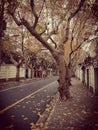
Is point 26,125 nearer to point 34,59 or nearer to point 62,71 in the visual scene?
point 62,71

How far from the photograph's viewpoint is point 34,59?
181 ft

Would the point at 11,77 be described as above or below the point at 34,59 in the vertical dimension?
below

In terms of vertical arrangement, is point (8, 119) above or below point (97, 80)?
below

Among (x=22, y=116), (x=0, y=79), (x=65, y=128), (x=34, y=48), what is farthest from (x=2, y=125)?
(x=34, y=48)

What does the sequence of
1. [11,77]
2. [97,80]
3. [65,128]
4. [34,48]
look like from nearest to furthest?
[65,128], [97,80], [11,77], [34,48]

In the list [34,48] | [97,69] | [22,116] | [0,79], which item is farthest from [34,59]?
[22,116]

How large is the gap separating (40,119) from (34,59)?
4668 centimetres

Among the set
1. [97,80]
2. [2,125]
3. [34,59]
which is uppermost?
[34,59]

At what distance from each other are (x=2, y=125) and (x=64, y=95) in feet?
21.6

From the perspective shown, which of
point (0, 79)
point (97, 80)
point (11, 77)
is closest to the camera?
point (97, 80)

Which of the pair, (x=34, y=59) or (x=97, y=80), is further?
(x=34, y=59)

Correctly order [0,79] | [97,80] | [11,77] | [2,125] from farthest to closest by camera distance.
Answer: [11,77] → [0,79] → [97,80] → [2,125]

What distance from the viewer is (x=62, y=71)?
45.2 ft

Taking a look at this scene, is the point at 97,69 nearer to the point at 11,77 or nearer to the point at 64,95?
the point at 64,95
